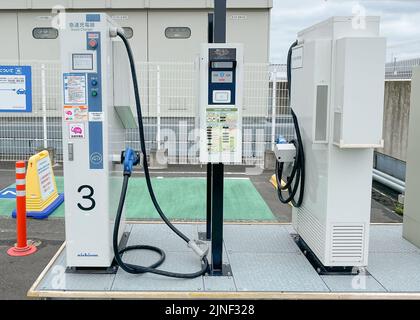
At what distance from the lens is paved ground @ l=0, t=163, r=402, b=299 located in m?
3.73

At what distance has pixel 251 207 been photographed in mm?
5965

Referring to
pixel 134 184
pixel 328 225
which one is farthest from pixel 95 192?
pixel 134 184

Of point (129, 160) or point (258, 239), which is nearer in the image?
point (129, 160)

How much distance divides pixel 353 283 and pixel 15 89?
620 centimetres

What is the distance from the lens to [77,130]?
341 cm

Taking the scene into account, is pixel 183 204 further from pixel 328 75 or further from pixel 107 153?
pixel 328 75

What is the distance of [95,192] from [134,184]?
11.6 feet

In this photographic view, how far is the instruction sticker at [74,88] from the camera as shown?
3355 mm

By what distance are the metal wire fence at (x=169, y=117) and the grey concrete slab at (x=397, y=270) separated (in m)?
4.43

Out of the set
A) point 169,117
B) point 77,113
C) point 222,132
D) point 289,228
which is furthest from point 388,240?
point 169,117

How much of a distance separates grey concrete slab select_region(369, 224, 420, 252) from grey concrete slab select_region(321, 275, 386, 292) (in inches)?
28.4

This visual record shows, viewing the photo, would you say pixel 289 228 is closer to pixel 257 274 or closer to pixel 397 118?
pixel 257 274

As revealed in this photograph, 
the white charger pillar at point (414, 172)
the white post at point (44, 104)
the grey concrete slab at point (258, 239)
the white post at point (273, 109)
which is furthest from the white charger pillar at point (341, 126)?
the white post at point (44, 104)

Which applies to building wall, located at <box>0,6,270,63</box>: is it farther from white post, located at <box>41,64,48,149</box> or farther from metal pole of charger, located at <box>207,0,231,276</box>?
metal pole of charger, located at <box>207,0,231,276</box>
